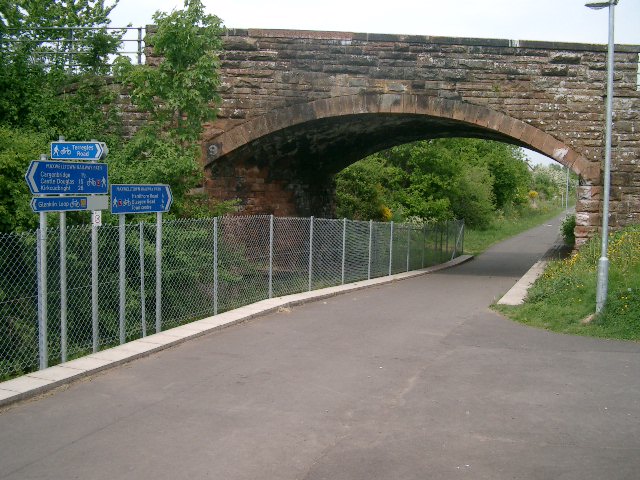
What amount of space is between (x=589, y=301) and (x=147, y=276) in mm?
7226

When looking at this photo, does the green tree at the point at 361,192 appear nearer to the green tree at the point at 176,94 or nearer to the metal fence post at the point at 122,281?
the green tree at the point at 176,94

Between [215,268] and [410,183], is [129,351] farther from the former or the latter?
[410,183]

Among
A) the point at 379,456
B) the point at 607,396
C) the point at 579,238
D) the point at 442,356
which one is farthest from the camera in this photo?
the point at 579,238

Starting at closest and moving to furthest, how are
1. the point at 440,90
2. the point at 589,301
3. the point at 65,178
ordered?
the point at 65,178, the point at 589,301, the point at 440,90

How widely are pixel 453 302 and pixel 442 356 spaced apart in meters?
5.58

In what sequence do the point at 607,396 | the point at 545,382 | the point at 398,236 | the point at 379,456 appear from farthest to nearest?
the point at 398,236
the point at 545,382
the point at 607,396
the point at 379,456

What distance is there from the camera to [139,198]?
9.86 metres

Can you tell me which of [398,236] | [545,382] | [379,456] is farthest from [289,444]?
[398,236]

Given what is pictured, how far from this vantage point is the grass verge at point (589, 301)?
1090cm

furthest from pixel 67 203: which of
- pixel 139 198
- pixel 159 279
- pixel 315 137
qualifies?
pixel 315 137

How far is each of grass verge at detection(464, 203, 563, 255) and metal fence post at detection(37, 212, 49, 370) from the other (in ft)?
90.0

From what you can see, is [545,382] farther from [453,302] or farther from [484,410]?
[453,302]

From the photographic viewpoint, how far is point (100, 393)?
7133 millimetres

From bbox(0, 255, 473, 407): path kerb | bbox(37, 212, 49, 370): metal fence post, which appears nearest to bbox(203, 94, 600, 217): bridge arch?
bbox(0, 255, 473, 407): path kerb
